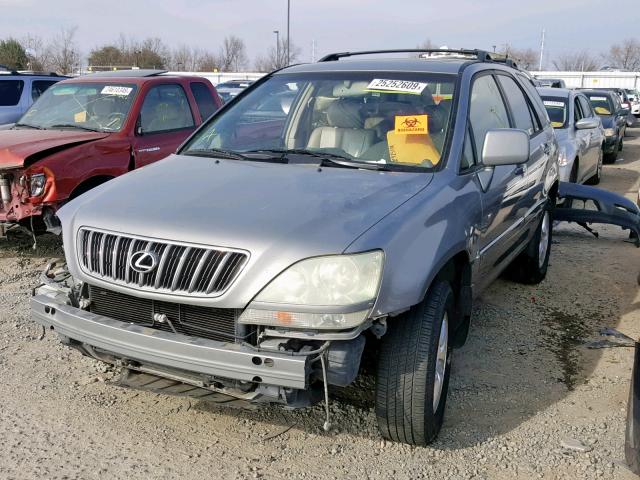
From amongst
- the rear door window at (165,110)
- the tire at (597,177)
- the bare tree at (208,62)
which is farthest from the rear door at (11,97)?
the bare tree at (208,62)

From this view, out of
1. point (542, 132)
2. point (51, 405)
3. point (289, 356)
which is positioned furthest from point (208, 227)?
point (542, 132)

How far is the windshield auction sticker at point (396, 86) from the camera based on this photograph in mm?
3986

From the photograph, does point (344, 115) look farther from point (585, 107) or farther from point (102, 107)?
point (585, 107)

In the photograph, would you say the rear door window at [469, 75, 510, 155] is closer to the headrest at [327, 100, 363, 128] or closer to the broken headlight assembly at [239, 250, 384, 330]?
the headrest at [327, 100, 363, 128]

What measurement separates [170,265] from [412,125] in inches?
68.6

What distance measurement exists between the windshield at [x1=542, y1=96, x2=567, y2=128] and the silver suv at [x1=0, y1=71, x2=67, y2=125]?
879 cm

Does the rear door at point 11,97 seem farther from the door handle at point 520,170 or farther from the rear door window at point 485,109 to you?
the door handle at point 520,170

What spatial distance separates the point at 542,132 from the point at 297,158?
9.20 feet

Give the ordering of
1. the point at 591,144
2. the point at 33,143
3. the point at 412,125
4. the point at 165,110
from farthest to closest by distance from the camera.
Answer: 1. the point at 591,144
2. the point at 165,110
3. the point at 33,143
4. the point at 412,125

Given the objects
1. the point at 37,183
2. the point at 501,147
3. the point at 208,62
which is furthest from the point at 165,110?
the point at 208,62

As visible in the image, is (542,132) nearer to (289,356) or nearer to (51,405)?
(289,356)

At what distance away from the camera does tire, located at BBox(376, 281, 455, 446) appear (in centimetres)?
297

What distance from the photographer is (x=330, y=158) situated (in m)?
3.71

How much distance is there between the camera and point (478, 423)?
3.54 metres
